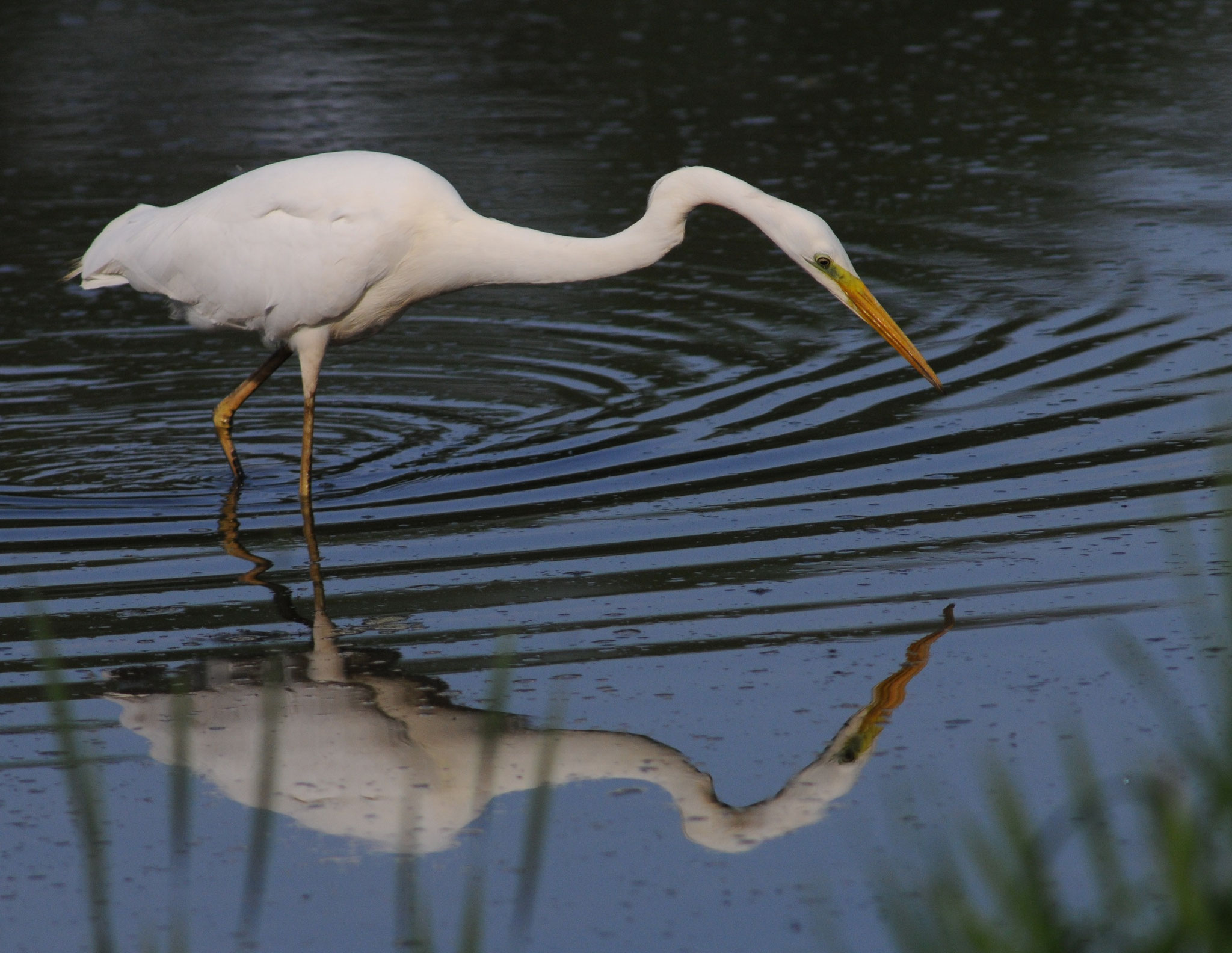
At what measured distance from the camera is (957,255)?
9891mm

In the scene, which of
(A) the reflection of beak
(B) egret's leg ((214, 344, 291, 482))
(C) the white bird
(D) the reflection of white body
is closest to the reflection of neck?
(D) the reflection of white body

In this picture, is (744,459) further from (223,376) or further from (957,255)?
(957,255)

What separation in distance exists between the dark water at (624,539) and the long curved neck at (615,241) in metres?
0.77

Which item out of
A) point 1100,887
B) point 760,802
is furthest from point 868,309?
point 1100,887

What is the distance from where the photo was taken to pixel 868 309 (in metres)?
6.25

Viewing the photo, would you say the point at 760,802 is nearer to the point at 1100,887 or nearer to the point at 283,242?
the point at 1100,887

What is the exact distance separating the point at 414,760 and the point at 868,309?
270 centimetres

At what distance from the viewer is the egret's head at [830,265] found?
6.09 m

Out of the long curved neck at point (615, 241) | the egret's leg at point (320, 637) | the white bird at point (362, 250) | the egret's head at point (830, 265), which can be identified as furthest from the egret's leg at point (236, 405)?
the egret's head at point (830, 265)

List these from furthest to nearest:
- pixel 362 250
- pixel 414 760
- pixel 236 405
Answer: pixel 236 405 < pixel 362 250 < pixel 414 760

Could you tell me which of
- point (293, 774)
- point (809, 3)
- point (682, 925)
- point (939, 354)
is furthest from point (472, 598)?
point (809, 3)

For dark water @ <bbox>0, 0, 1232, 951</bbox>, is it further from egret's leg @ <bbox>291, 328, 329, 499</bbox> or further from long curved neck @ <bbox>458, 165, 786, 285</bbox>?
long curved neck @ <bbox>458, 165, 786, 285</bbox>

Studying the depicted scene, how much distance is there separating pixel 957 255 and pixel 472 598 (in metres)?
5.26

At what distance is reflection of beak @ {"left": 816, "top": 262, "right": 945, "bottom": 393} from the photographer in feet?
20.3
